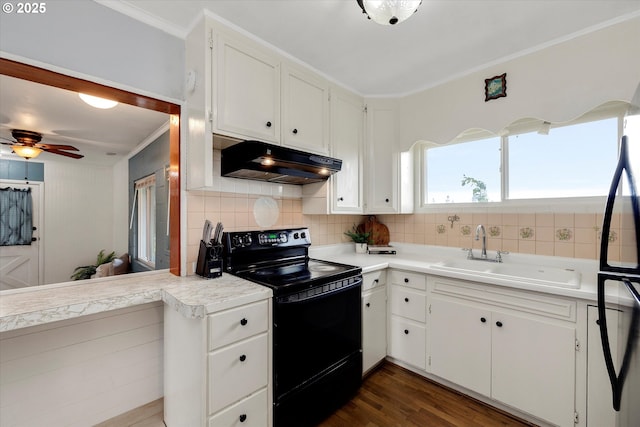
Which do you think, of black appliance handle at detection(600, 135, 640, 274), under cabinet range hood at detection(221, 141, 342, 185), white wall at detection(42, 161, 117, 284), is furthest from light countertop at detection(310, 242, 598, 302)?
white wall at detection(42, 161, 117, 284)

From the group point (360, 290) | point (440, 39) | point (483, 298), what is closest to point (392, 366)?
point (360, 290)

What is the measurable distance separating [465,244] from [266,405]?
6.54 feet

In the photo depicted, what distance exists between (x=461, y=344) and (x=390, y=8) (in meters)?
2.07

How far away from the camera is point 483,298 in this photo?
168cm

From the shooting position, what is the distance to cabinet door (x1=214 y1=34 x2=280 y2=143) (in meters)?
1.50

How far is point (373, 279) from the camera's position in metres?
2.03

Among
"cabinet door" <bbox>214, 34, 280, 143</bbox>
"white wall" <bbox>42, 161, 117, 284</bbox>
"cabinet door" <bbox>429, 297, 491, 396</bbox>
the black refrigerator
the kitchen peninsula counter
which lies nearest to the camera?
the black refrigerator

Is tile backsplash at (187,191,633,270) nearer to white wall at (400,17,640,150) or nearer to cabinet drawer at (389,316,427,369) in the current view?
white wall at (400,17,640,150)

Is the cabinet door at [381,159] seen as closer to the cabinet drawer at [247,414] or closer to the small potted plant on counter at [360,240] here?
the small potted plant on counter at [360,240]

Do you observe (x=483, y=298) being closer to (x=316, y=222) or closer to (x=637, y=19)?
(x=316, y=222)

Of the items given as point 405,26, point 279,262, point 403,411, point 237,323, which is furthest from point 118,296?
point 405,26

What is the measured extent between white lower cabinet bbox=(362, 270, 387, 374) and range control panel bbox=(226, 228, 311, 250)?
0.60 m

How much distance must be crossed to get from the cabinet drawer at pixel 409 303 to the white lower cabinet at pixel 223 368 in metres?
1.19

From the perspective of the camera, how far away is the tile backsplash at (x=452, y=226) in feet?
5.61
